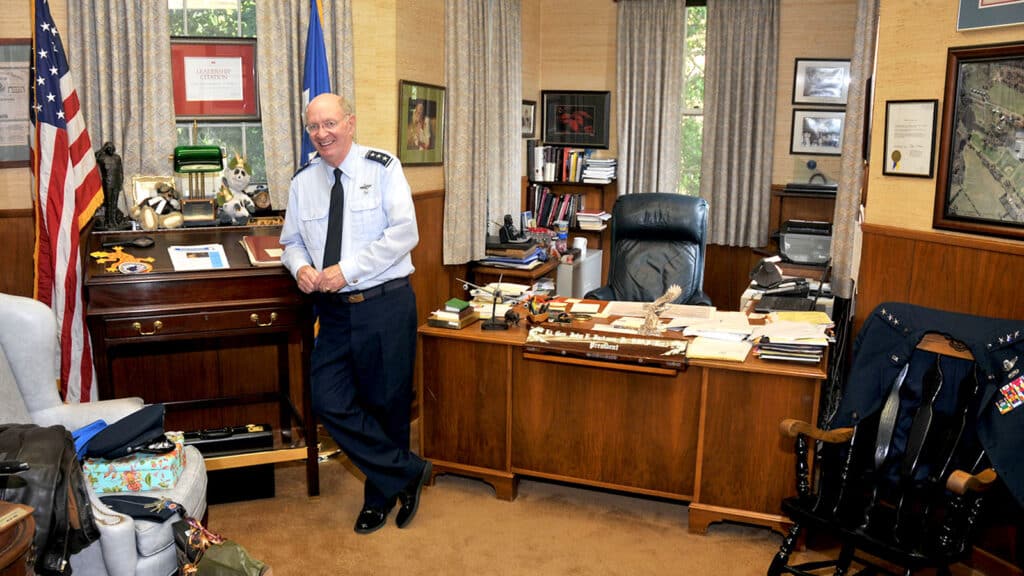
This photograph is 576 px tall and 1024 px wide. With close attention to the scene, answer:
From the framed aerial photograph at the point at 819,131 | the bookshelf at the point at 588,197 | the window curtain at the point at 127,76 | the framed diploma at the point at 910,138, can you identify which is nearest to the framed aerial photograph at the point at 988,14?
the framed diploma at the point at 910,138

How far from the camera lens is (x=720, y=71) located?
6.82 m

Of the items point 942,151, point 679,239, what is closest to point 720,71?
point 679,239

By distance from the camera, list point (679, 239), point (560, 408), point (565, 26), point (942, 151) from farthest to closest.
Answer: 1. point (565, 26)
2. point (679, 239)
3. point (560, 408)
4. point (942, 151)

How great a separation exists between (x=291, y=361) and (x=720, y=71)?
4.28 m

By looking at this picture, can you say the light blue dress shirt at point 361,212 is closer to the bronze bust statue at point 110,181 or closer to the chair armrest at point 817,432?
the bronze bust statue at point 110,181

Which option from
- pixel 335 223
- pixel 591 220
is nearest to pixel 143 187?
pixel 335 223

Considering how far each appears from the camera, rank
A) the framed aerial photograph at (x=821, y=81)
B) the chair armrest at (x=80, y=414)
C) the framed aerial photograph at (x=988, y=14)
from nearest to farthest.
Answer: the chair armrest at (x=80, y=414) < the framed aerial photograph at (x=988, y=14) < the framed aerial photograph at (x=821, y=81)

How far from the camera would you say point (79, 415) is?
2.92m

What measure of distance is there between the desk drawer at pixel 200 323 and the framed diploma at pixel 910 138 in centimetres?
257

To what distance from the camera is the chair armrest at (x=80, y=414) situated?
2.89m

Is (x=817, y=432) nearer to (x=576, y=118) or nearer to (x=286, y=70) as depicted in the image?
(x=286, y=70)

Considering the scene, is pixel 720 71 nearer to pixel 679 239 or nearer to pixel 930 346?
pixel 679 239

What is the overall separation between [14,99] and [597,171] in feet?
14.6

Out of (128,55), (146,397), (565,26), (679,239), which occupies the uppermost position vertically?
(565,26)
